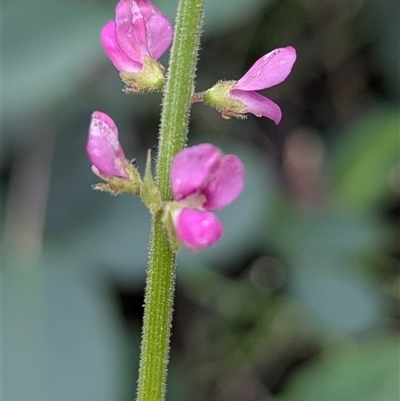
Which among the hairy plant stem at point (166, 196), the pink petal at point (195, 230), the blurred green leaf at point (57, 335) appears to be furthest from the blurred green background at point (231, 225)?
the pink petal at point (195, 230)

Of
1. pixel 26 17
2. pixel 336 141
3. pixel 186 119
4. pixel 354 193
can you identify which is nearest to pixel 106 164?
pixel 186 119

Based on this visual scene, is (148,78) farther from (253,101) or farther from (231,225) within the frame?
(231,225)

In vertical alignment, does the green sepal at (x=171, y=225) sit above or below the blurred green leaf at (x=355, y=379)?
below

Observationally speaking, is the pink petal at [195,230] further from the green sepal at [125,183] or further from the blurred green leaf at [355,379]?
the blurred green leaf at [355,379]

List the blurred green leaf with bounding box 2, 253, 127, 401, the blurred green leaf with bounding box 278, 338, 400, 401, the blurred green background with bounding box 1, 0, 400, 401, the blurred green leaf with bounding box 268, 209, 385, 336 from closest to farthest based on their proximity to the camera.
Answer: the blurred green leaf with bounding box 2, 253, 127, 401, the blurred green background with bounding box 1, 0, 400, 401, the blurred green leaf with bounding box 278, 338, 400, 401, the blurred green leaf with bounding box 268, 209, 385, 336

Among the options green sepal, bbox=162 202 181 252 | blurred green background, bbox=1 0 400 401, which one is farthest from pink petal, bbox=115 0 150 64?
blurred green background, bbox=1 0 400 401

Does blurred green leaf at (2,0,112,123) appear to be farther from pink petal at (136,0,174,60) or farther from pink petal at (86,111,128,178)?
pink petal at (86,111,128,178)

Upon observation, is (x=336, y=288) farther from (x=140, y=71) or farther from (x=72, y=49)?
(x=140, y=71)
